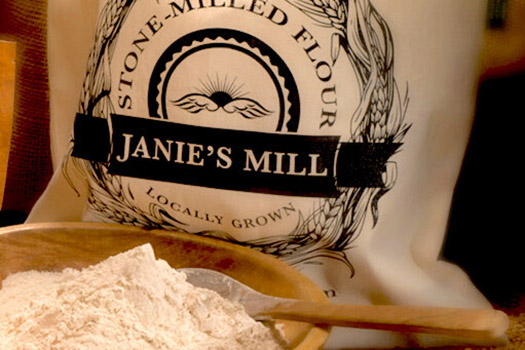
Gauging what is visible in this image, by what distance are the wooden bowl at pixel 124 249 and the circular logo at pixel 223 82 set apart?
99 millimetres

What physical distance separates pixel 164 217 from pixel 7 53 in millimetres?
202

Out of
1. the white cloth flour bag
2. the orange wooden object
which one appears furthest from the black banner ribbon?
the orange wooden object

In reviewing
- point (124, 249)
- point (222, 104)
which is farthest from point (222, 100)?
point (124, 249)

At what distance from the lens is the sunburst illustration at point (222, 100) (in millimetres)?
467

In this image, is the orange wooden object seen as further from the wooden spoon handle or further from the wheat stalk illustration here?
the wooden spoon handle

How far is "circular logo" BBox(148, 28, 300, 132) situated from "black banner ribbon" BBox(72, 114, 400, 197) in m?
0.01

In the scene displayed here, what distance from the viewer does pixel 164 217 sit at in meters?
0.51

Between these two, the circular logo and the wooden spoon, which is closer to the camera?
the wooden spoon

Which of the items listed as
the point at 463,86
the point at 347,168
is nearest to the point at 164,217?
the point at 347,168

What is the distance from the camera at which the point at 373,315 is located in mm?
389

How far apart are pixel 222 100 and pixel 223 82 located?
1cm

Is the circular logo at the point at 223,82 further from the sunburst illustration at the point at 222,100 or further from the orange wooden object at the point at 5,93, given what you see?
the orange wooden object at the point at 5,93

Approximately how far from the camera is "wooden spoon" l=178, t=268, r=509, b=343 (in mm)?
356

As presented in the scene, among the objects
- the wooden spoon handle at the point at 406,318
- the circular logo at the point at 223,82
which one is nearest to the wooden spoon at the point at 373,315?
the wooden spoon handle at the point at 406,318
